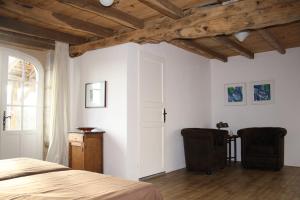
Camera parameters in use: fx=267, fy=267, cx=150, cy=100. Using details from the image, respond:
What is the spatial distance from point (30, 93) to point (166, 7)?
3.04 m

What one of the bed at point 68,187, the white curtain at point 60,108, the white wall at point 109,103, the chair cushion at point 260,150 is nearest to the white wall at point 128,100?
the white wall at point 109,103

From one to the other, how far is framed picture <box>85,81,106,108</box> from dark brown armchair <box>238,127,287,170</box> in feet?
9.48

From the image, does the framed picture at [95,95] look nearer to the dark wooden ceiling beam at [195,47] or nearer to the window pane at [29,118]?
the window pane at [29,118]

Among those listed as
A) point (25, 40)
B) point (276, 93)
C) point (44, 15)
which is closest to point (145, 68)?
point (44, 15)

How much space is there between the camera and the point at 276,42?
16.4ft

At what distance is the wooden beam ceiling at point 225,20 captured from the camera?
306 cm

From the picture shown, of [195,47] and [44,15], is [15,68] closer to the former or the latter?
[44,15]

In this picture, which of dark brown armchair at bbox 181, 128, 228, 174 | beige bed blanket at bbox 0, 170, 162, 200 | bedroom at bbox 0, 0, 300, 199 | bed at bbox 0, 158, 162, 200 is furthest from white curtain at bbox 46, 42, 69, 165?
beige bed blanket at bbox 0, 170, 162, 200

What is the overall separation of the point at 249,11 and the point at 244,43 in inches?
88.4

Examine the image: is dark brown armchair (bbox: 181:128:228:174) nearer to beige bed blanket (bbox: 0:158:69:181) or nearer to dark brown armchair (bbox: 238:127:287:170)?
dark brown armchair (bbox: 238:127:287:170)

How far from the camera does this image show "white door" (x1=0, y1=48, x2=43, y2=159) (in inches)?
176

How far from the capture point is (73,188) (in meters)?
1.76

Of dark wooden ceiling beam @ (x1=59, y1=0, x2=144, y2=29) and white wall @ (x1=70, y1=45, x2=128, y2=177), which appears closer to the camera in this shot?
dark wooden ceiling beam @ (x1=59, y1=0, x2=144, y2=29)

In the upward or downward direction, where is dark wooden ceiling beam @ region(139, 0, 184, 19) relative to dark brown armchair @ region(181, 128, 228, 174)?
upward
